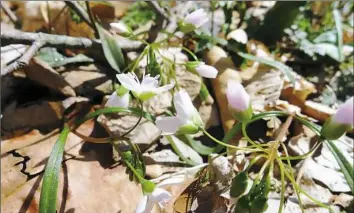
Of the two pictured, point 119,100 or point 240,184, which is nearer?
point 240,184

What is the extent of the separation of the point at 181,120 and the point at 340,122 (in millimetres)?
388

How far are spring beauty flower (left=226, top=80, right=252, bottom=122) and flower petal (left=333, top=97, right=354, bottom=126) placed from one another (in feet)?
0.67

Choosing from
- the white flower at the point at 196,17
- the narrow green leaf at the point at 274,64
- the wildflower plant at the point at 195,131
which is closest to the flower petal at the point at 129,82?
the wildflower plant at the point at 195,131

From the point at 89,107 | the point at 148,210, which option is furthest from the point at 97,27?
the point at 148,210

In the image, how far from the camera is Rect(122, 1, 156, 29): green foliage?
2.38 m

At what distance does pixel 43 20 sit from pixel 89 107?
2.34 ft

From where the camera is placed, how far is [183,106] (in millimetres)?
1317

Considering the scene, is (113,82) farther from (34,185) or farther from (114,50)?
(34,185)

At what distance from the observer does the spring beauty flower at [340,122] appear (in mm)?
1152

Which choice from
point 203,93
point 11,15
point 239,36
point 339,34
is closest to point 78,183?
point 203,93

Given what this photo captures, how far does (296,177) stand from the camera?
1672 mm

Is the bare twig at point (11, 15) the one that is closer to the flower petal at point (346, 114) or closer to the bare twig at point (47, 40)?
the bare twig at point (47, 40)

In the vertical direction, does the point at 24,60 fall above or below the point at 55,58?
above

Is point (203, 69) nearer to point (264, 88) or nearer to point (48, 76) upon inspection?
point (264, 88)
